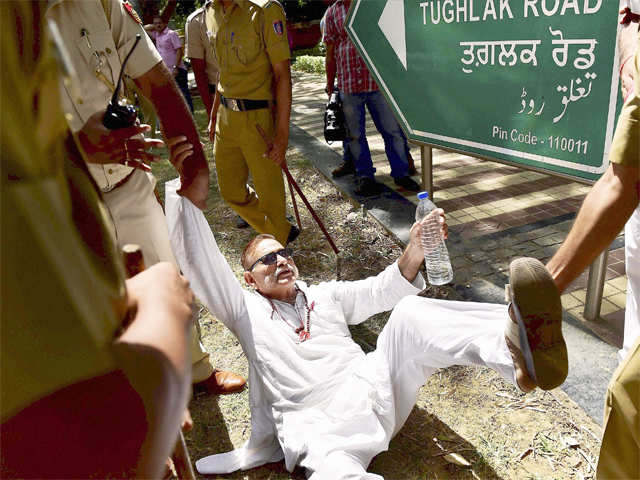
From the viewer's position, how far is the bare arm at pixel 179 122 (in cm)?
178

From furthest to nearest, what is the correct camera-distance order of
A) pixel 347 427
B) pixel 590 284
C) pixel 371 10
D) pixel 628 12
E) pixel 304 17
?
pixel 304 17 → pixel 371 10 → pixel 590 284 → pixel 347 427 → pixel 628 12

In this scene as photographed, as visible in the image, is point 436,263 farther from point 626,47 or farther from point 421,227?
point 626,47

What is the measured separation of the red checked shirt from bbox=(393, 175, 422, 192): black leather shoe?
3.06 feet

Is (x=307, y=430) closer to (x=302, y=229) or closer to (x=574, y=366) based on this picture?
(x=574, y=366)

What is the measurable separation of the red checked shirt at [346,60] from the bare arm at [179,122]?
317cm

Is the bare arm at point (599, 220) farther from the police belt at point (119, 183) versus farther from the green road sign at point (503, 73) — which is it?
the police belt at point (119, 183)

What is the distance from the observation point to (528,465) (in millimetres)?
2035

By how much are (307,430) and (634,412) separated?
1.23 m

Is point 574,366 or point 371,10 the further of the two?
point 371,10

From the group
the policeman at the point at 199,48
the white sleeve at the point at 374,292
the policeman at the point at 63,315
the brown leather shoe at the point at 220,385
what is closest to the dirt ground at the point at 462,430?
the brown leather shoe at the point at 220,385

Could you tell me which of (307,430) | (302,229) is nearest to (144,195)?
(307,430)

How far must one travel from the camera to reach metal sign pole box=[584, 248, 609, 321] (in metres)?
2.55

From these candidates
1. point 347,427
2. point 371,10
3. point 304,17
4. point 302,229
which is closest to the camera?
point 347,427

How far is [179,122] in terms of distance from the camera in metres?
1.89
